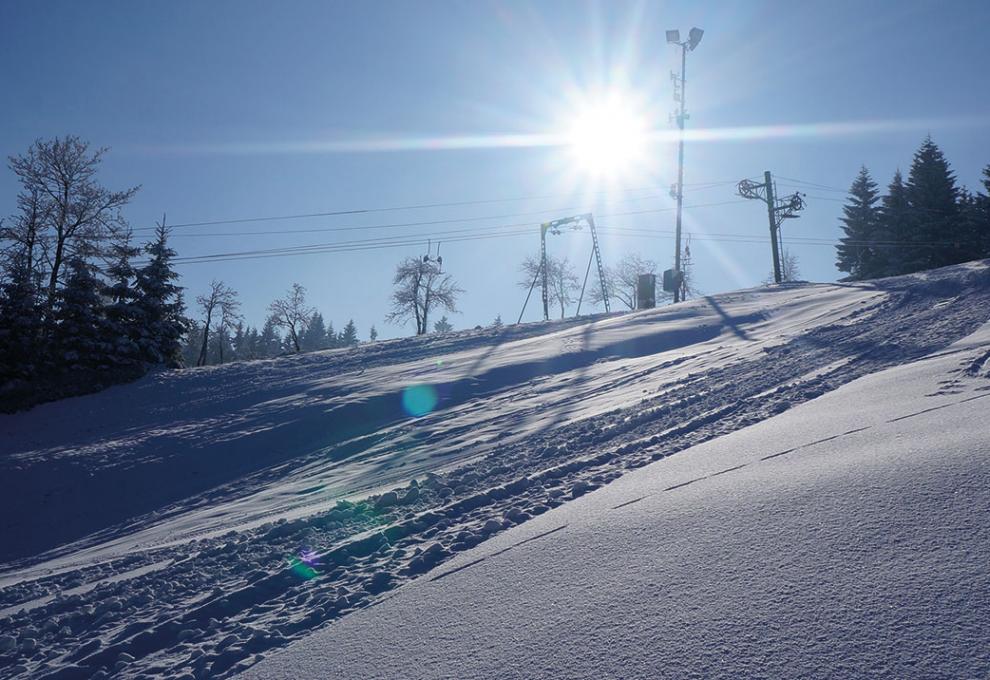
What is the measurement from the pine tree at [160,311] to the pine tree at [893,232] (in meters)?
41.8

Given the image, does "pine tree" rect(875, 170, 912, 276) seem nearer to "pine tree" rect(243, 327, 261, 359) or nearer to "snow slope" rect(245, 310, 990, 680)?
"snow slope" rect(245, 310, 990, 680)

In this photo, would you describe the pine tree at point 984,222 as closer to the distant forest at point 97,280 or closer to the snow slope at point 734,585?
the distant forest at point 97,280

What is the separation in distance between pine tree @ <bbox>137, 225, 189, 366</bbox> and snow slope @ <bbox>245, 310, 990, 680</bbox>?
25418 mm

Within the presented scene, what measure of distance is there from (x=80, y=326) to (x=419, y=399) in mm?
17128

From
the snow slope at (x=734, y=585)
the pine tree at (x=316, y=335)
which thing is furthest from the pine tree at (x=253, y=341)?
the snow slope at (x=734, y=585)

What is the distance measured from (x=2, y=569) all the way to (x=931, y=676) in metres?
9.96

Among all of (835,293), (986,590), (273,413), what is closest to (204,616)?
(986,590)

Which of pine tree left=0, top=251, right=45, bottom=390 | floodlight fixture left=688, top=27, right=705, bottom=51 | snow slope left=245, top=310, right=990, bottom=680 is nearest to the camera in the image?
snow slope left=245, top=310, right=990, bottom=680

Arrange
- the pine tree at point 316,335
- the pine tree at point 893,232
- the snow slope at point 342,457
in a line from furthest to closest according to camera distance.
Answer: the pine tree at point 316,335 → the pine tree at point 893,232 → the snow slope at point 342,457

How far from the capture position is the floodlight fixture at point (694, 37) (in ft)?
105

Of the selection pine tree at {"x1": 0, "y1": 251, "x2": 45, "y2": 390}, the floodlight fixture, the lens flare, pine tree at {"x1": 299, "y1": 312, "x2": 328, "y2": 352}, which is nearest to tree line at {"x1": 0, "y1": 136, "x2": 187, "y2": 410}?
pine tree at {"x1": 0, "y1": 251, "x2": 45, "y2": 390}

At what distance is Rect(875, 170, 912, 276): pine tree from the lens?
39469 millimetres

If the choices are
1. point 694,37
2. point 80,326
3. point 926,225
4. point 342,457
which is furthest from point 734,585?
point 926,225

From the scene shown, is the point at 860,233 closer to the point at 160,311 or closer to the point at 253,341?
the point at 160,311
